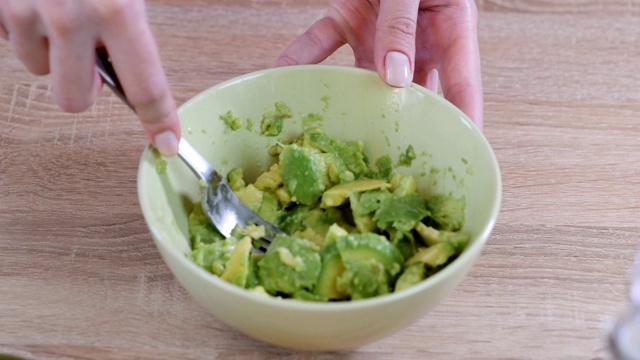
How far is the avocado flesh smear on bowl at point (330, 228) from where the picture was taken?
1103 millimetres

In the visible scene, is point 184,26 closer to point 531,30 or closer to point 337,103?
point 337,103

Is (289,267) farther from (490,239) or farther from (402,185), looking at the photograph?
(490,239)

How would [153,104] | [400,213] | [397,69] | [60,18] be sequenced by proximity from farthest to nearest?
1. [397,69]
2. [400,213]
3. [153,104]
4. [60,18]

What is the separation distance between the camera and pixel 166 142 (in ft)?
3.75

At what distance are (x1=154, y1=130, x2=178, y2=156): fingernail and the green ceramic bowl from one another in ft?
0.11

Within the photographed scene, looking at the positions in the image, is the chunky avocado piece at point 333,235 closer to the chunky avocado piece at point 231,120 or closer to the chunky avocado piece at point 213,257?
the chunky avocado piece at point 213,257

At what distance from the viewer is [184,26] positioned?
183 cm

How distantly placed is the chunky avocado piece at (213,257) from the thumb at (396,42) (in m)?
0.40

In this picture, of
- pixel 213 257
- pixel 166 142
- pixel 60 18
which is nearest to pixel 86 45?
pixel 60 18

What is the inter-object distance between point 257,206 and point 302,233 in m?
0.09

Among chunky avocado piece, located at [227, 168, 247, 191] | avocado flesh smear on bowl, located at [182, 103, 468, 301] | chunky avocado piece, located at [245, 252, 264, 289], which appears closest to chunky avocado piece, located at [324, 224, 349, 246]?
avocado flesh smear on bowl, located at [182, 103, 468, 301]

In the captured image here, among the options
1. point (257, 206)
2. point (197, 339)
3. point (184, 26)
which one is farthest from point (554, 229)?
point (184, 26)

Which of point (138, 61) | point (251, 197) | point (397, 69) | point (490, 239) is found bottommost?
point (490, 239)

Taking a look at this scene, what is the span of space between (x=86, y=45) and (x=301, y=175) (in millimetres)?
413
